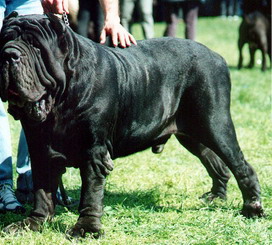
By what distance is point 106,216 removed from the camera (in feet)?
13.7

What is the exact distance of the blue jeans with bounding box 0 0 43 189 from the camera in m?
4.29

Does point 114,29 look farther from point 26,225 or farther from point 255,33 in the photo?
point 255,33

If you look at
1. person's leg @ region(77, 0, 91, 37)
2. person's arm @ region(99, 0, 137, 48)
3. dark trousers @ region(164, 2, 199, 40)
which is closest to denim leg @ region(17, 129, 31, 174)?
person's arm @ region(99, 0, 137, 48)

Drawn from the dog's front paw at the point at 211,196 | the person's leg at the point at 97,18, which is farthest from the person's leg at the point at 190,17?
the dog's front paw at the point at 211,196

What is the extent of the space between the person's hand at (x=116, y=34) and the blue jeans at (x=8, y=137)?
0.54 m

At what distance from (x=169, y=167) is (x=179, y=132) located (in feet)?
4.54

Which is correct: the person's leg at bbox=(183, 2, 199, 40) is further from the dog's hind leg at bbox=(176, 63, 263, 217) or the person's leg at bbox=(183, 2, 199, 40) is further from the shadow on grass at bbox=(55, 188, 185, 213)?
the dog's hind leg at bbox=(176, 63, 263, 217)

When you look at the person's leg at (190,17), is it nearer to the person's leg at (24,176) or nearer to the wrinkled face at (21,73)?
the person's leg at (24,176)

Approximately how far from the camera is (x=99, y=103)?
3559 mm

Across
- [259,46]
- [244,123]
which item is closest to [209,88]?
[244,123]

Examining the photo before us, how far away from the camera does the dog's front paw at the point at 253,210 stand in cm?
421

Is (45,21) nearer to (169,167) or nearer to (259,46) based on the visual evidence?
(169,167)

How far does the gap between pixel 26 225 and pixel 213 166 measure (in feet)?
4.93

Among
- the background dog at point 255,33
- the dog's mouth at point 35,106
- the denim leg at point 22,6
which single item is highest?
the denim leg at point 22,6
